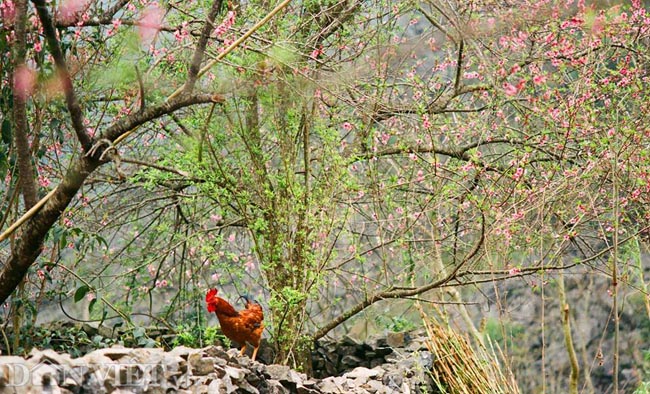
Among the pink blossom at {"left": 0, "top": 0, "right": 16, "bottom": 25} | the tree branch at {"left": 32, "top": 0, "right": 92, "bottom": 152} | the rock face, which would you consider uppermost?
the pink blossom at {"left": 0, "top": 0, "right": 16, "bottom": 25}

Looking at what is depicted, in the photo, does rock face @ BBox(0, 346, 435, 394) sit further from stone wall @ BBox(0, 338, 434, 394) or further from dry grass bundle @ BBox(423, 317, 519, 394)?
dry grass bundle @ BBox(423, 317, 519, 394)

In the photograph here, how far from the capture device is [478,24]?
430 centimetres

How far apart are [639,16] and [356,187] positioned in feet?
6.87

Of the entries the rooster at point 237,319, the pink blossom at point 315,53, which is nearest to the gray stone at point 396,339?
the rooster at point 237,319

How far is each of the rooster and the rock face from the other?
0.39 m

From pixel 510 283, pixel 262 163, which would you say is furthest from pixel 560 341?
pixel 262 163

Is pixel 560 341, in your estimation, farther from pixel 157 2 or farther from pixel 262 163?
pixel 157 2

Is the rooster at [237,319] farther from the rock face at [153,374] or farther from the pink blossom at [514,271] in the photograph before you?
the pink blossom at [514,271]

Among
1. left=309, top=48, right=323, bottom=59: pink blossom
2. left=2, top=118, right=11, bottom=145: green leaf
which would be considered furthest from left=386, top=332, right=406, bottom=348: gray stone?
left=2, top=118, right=11, bottom=145: green leaf

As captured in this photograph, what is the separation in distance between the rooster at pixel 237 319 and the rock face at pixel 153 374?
0.39 m

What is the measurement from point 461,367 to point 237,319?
1747 mm

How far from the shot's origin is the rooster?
4.01m

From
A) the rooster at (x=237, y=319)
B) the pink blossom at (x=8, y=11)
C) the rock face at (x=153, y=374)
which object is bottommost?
A: the rock face at (x=153, y=374)

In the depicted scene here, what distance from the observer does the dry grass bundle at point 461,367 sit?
5008 millimetres
